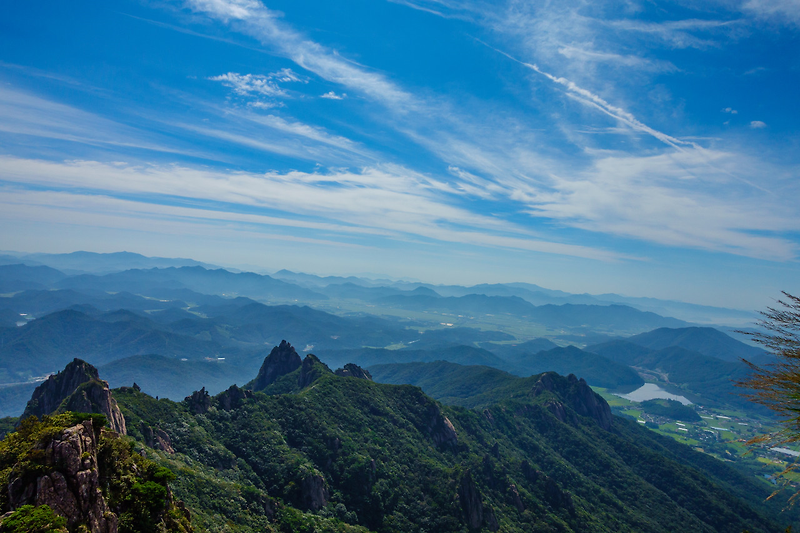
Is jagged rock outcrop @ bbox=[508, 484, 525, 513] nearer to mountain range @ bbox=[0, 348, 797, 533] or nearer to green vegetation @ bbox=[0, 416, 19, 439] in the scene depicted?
mountain range @ bbox=[0, 348, 797, 533]

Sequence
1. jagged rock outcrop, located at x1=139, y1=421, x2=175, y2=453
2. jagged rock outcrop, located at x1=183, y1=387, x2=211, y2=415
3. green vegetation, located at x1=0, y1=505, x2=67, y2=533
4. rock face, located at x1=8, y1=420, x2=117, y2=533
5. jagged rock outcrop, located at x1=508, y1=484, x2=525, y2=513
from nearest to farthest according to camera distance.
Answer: green vegetation, located at x1=0, y1=505, x2=67, y2=533
rock face, located at x1=8, y1=420, x2=117, y2=533
jagged rock outcrop, located at x1=139, y1=421, x2=175, y2=453
jagged rock outcrop, located at x1=183, y1=387, x2=211, y2=415
jagged rock outcrop, located at x1=508, y1=484, x2=525, y2=513

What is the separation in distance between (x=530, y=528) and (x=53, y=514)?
92417 millimetres

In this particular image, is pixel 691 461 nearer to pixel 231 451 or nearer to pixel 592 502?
pixel 592 502

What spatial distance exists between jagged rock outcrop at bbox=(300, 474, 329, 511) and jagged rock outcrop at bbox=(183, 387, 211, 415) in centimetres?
3322

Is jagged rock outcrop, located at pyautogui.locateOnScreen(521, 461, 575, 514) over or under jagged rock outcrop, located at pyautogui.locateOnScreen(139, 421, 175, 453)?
under

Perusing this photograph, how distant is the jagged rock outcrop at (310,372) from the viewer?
13675cm

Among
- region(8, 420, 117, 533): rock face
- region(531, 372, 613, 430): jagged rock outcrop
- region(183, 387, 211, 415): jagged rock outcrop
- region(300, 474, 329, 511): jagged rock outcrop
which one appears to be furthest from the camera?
region(531, 372, 613, 430): jagged rock outcrop

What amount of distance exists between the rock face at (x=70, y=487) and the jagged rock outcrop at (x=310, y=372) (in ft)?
348

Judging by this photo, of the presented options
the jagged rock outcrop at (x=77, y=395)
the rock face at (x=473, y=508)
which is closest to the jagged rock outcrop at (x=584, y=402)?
the rock face at (x=473, y=508)

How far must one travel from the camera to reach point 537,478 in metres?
107

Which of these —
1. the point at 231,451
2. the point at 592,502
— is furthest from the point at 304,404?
the point at 592,502

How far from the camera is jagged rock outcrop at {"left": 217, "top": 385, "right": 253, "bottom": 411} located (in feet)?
310

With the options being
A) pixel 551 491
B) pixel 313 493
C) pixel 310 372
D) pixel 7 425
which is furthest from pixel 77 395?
pixel 551 491

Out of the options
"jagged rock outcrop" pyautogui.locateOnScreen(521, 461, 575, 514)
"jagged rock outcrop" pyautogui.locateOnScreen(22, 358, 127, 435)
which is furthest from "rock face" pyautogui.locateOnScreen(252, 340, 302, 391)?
"jagged rock outcrop" pyautogui.locateOnScreen(521, 461, 575, 514)
